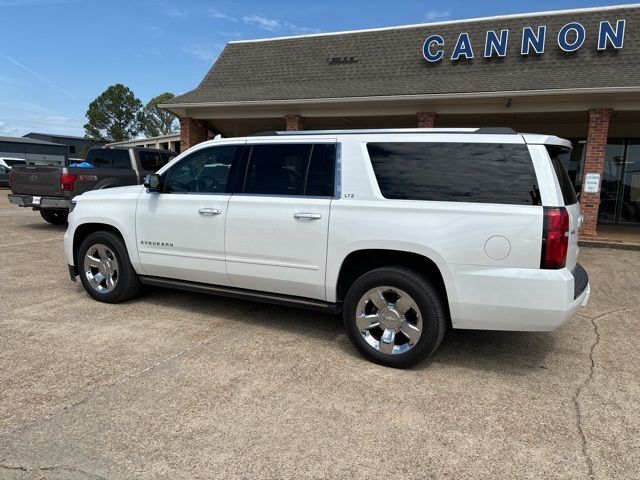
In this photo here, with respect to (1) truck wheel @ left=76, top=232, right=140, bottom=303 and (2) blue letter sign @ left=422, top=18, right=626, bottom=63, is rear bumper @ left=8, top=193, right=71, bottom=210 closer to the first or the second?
(1) truck wheel @ left=76, top=232, right=140, bottom=303

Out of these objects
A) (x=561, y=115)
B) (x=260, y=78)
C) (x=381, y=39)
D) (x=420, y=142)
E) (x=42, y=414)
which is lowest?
(x=42, y=414)

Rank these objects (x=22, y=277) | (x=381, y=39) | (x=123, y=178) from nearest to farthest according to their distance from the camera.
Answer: (x=22, y=277)
(x=123, y=178)
(x=381, y=39)

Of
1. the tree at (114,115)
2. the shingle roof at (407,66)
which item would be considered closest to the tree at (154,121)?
the tree at (114,115)

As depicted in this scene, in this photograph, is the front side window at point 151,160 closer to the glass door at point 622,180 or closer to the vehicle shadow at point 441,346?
the vehicle shadow at point 441,346

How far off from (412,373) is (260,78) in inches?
511

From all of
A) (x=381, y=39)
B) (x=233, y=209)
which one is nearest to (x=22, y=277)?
(x=233, y=209)

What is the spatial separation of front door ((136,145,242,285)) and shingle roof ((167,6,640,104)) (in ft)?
25.9

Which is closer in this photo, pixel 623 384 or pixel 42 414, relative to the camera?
pixel 42 414

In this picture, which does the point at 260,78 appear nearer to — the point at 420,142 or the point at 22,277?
the point at 22,277

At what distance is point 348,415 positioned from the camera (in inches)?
123

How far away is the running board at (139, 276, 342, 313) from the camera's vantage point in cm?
419

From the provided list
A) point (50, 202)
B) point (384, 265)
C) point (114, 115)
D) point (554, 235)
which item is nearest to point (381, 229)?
point (384, 265)

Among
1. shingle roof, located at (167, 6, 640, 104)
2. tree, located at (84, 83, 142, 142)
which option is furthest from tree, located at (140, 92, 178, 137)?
shingle roof, located at (167, 6, 640, 104)

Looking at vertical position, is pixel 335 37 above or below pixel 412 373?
above
